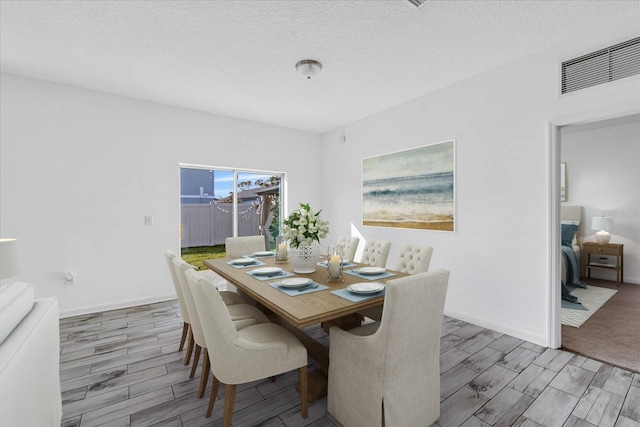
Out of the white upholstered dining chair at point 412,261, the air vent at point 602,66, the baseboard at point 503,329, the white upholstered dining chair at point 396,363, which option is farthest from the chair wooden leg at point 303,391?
the air vent at point 602,66

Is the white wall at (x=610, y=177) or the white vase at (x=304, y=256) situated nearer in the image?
the white vase at (x=304, y=256)

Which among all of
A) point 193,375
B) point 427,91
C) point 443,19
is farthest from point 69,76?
point 427,91

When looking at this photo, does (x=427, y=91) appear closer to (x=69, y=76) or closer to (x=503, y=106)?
(x=503, y=106)

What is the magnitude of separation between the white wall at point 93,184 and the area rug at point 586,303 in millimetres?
4968

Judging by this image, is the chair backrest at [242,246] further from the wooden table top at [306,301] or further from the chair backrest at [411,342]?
the chair backrest at [411,342]

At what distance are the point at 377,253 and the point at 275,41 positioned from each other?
7.55 feet

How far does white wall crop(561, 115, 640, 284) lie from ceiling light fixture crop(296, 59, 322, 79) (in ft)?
13.5

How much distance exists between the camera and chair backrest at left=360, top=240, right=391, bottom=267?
3158mm

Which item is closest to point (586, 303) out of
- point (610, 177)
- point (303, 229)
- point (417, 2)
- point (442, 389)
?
point (610, 177)

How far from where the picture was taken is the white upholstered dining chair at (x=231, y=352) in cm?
Answer: 155

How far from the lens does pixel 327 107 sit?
421 centimetres

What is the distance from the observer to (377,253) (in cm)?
322

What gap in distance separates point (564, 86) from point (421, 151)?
1513mm

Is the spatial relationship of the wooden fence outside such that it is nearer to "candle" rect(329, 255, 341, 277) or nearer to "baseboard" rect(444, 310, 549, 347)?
"candle" rect(329, 255, 341, 277)
